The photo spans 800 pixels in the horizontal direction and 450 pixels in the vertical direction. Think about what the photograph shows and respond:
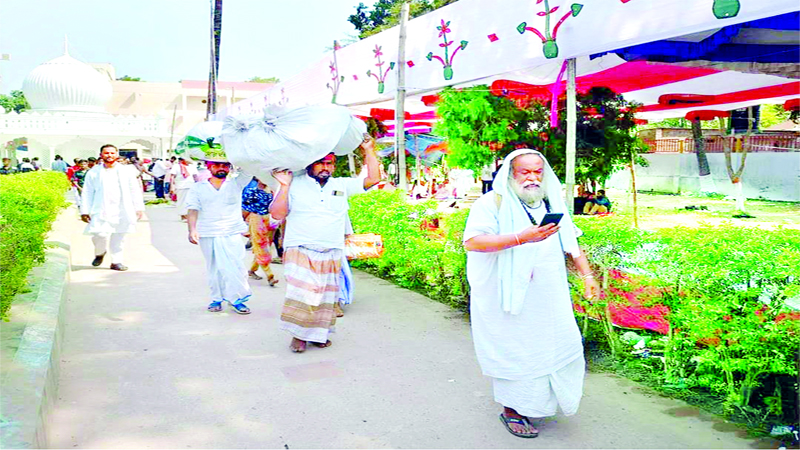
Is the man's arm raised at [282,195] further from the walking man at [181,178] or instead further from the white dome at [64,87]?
the white dome at [64,87]

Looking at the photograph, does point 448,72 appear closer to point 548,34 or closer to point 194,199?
point 548,34

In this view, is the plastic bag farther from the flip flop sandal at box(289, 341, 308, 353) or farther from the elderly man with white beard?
the elderly man with white beard

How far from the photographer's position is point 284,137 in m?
4.61

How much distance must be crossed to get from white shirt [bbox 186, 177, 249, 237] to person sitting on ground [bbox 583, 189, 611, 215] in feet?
15.8

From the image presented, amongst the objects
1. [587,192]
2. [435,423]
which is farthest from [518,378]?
[587,192]

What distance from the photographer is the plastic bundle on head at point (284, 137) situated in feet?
15.1

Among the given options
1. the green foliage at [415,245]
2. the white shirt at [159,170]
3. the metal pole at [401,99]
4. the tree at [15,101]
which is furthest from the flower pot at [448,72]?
the tree at [15,101]

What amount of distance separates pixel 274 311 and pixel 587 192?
5.05 metres

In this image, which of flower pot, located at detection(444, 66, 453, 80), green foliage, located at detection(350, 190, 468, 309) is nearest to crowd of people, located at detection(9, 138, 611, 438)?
green foliage, located at detection(350, 190, 468, 309)

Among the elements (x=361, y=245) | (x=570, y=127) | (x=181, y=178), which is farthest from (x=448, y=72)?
(x=181, y=178)

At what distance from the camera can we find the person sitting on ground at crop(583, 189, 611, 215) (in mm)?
8914

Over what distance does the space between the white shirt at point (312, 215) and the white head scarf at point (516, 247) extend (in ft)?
5.87

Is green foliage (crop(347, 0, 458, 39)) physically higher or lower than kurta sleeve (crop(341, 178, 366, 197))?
higher

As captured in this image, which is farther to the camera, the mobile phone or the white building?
the white building
